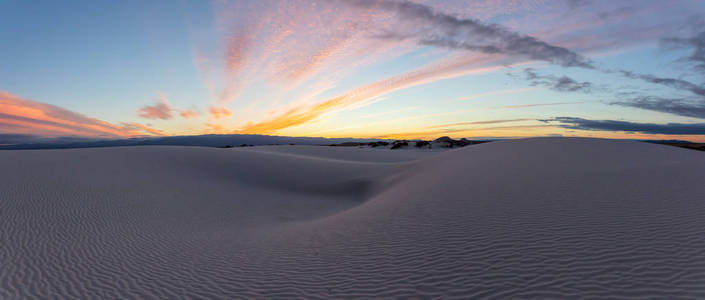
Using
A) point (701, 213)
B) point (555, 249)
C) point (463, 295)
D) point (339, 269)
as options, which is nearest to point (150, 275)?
point (339, 269)

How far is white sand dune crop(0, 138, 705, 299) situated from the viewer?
392cm

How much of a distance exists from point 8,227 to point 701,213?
1586cm

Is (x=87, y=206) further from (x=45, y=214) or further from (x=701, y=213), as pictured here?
(x=701, y=213)

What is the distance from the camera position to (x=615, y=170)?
7.84 meters

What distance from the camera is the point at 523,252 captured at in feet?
14.4

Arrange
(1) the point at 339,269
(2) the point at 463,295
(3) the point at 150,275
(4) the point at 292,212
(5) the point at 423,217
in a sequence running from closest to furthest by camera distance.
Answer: (2) the point at 463,295, (1) the point at 339,269, (3) the point at 150,275, (5) the point at 423,217, (4) the point at 292,212

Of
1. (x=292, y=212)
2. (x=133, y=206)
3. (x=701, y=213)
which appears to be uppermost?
(x=701, y=213)

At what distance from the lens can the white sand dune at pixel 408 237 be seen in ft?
12.8

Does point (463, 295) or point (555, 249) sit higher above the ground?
point (555, 249)

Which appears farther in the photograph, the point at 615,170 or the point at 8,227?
the point at 615,170

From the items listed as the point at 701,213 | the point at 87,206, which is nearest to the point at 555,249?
the point at 701,213

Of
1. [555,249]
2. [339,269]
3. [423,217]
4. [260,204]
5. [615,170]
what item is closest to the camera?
[555,249]

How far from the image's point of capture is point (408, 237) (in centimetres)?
566

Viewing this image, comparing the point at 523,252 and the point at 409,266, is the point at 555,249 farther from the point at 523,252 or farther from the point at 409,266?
the point at 409,266
